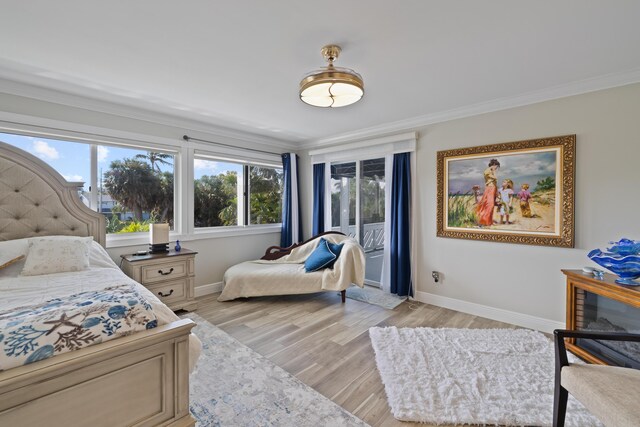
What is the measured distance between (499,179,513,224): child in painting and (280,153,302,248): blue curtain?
3.06 meters

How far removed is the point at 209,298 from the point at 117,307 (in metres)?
2.73

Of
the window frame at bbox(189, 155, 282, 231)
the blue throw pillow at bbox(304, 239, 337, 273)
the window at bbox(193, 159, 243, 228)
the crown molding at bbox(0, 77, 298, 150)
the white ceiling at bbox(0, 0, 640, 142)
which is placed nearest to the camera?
the white ceiling at bbox(0, 0, 640, 142)

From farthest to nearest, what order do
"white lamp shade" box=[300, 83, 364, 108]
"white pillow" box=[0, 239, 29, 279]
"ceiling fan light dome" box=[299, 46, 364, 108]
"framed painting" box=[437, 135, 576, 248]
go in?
"framed painting" box=[437, 135, 576, 248] < "white pillow" box=[0, 239, 29, 279] < "white lamp shade" box=[300, 83, 364, 108] < "ceiling fan light dome" box=[299, 46, 364, 108]

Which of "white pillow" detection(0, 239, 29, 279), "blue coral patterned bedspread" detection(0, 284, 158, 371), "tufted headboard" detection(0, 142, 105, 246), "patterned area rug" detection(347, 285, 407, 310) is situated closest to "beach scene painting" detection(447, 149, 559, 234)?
→ "patterned area rug" detection(347, 285, 407, 310)

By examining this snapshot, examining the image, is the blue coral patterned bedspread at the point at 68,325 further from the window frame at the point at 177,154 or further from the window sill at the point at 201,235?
the window frame at the point at 177,154

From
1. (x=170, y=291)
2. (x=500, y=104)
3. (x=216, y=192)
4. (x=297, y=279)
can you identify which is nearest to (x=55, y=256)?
(x=170, y=291)

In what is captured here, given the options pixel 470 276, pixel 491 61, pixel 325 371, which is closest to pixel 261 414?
pixel 325 371

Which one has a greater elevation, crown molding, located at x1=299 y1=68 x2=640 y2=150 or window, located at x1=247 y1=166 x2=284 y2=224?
crown molding, located at x1=299 y1=68 x2=640 y2=150

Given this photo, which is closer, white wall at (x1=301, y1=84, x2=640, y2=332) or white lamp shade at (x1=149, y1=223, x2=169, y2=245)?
white wall at (x1=301, y1=84, x2=640, y2=332)

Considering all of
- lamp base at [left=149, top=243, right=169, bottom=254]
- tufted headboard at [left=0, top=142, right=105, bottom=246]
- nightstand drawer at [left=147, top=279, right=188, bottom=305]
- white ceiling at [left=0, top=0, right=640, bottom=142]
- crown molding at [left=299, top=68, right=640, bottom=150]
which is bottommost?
nightstand drawer at [left=147, top=279, right=188, bottom=305]

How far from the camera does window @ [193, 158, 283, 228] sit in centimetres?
403

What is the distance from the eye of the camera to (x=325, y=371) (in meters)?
2.14

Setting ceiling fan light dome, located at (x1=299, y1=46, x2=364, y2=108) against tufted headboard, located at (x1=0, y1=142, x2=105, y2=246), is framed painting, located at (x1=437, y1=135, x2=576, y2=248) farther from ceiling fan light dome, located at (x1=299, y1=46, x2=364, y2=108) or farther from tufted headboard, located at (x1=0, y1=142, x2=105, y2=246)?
tufted headboard, located at (x1=0, y1=142, x2=105, y2=246)

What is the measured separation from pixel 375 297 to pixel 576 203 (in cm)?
241
